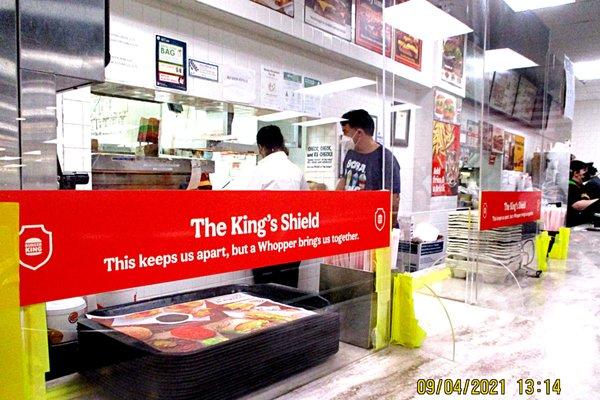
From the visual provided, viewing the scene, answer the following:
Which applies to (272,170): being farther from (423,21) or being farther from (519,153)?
(519,153)

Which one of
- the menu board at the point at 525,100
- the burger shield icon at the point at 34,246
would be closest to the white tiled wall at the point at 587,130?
the menu board at the point at 525,100

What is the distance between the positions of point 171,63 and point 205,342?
152 cm

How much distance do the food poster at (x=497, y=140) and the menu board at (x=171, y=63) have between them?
170 cm

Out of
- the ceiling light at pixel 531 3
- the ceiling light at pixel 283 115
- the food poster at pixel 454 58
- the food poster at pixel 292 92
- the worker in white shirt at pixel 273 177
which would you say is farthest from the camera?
the ceiling light at pixel 531 3

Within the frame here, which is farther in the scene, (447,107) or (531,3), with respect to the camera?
(531,3)

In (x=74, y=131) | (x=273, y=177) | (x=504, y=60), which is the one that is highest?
(x=504, y=60)

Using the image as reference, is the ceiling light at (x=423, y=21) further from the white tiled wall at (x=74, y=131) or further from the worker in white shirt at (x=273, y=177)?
the white tiled wall at (x=74, y=131)

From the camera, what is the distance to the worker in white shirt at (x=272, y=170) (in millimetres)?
1133

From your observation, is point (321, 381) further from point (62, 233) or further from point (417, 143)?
point (417, 143)

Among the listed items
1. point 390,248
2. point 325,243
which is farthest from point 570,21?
point 325,243

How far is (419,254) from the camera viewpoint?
1633 mm

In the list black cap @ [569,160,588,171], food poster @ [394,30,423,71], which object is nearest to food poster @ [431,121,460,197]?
food poster @ [394,30,423,71]

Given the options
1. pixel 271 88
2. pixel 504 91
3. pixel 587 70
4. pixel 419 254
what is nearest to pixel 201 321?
pixel 419 254

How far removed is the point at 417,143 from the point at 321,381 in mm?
1063
